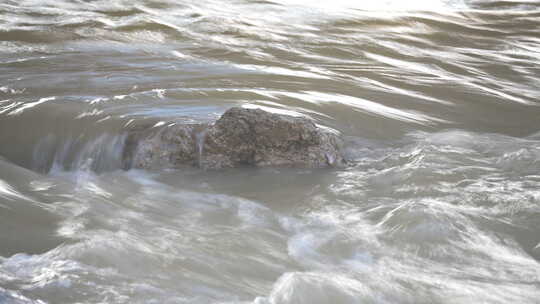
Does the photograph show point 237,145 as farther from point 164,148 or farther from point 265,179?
point 164,148

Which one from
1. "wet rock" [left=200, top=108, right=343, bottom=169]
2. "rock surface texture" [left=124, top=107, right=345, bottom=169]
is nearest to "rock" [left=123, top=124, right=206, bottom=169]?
"rock surface texture" [left=124, top=107, right=345, bottom=169]

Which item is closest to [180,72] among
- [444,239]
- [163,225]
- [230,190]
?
[230,190]

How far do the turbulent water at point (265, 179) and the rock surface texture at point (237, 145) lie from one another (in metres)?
0.10

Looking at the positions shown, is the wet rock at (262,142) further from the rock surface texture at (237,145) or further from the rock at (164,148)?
the rock at (164,148)

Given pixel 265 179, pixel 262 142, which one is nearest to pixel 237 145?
pixel 262 142

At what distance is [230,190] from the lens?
4414 mm

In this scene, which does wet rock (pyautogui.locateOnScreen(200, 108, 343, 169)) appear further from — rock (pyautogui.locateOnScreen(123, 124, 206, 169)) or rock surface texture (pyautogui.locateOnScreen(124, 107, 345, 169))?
rock (pyautogui.locateOnScreen(123, 124, 206, 169))

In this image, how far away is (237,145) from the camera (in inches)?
187

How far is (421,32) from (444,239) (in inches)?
310

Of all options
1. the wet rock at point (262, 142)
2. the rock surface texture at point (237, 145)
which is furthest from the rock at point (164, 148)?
the wet rock at point (262, 142)

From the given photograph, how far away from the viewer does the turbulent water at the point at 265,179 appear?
3.03m

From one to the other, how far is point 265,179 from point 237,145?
0.34 meters

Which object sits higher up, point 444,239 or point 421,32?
point 421,32

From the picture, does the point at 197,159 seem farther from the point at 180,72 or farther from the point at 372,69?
the point at 372,69
